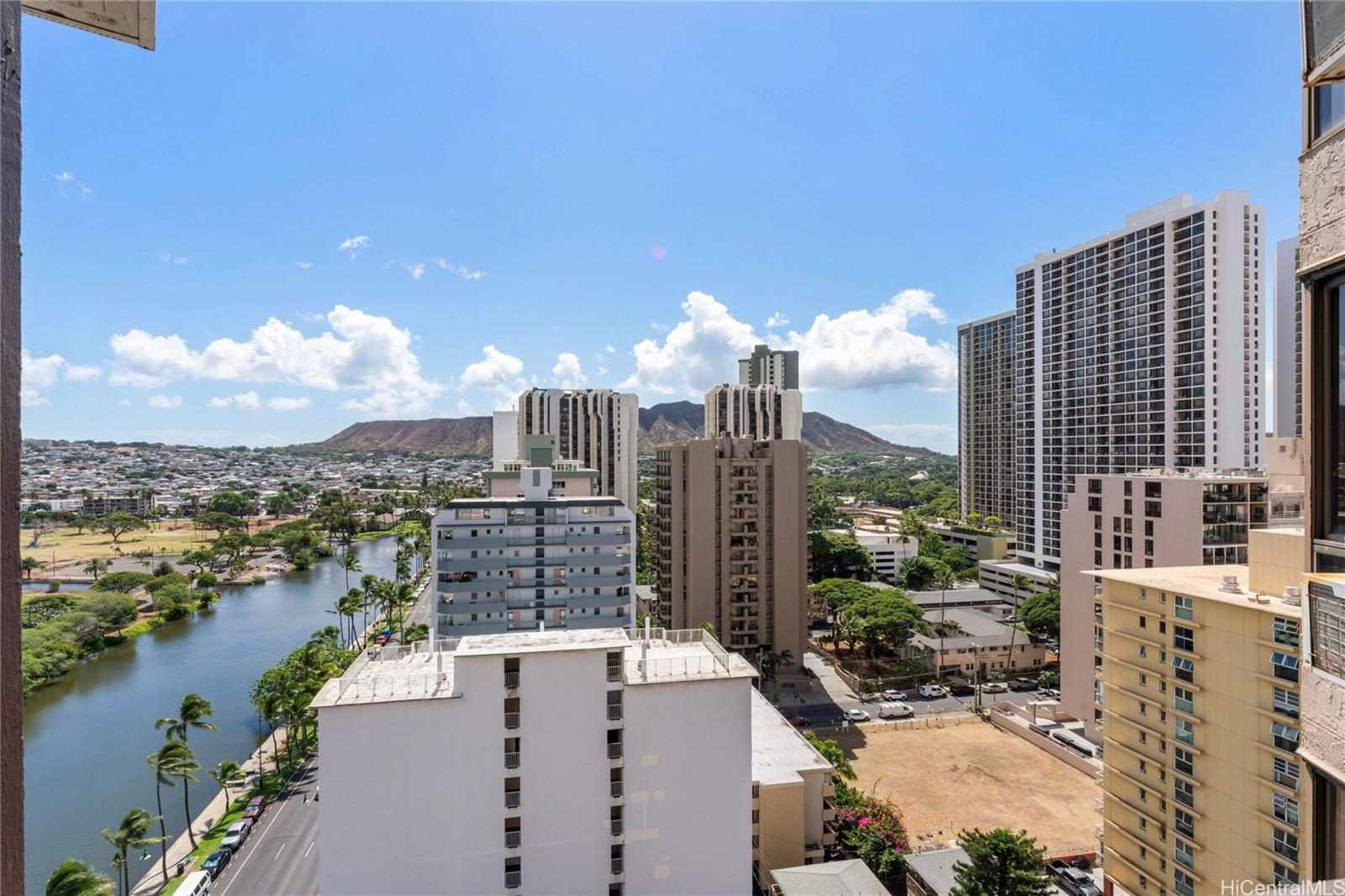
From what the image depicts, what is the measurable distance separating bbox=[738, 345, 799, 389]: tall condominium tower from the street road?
7459cm

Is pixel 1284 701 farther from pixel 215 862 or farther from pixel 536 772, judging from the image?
pixel 215 862

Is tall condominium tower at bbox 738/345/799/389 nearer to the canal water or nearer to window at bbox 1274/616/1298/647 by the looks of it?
the canal water

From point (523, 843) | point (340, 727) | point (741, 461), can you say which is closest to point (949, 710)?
point (741, 461)

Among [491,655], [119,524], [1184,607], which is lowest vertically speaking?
[119,524]

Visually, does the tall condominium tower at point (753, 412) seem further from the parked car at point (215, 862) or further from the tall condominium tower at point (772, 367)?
the parked car at point (215, 862)

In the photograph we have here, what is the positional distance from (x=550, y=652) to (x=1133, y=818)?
12.7 metres

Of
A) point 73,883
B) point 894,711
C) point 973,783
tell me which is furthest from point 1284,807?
point 73,883

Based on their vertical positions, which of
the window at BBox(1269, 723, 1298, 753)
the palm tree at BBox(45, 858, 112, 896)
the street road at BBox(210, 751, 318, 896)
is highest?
the window at BBox(1269, 723, 1298, 753)

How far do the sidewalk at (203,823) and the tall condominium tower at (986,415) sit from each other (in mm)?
58311

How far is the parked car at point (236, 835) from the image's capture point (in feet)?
61.3

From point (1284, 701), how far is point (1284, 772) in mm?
1152

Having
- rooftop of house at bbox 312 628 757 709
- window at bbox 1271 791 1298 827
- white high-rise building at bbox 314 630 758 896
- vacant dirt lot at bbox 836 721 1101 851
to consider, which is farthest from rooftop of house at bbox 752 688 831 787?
window at bbox 1271 791 1298 827

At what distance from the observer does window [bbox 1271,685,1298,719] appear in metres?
10.2

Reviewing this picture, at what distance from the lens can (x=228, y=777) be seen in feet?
69.8
